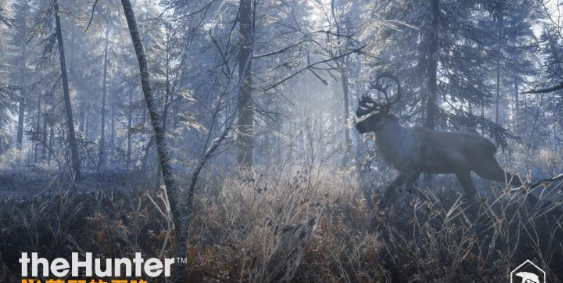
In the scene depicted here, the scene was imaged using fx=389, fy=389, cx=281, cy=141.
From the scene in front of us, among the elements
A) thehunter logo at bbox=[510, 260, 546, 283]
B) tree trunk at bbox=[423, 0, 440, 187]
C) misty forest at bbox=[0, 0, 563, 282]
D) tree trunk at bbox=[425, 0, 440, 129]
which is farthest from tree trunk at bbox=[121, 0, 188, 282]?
tree trunk at bbox=[425, 0, 440, 129]

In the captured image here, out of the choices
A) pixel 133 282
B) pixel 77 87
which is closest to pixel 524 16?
pixel 133 282

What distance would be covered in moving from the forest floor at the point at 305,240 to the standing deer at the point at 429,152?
62cm

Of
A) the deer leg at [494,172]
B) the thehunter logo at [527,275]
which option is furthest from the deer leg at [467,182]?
the thehunter logo at [527,275]

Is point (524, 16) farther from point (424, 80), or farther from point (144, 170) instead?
point (144, 170)

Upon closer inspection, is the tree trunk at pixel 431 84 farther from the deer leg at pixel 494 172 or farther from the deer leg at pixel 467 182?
the deer leg at pixel 494 172

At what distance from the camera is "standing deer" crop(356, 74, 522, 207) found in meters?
7.75

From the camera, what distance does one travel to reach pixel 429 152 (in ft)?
26.3

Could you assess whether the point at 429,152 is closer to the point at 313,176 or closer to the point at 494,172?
the point at 494,172

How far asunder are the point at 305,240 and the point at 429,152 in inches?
225

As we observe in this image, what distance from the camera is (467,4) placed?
38.0 feet

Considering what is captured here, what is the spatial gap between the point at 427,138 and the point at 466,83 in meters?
4.29

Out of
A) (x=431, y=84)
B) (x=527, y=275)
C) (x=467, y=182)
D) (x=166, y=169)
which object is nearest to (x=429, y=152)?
(x=467, y=182)

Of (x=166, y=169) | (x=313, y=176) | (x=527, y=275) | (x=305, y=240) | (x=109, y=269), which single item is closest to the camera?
(x=305, y=240)

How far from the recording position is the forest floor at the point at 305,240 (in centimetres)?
335
